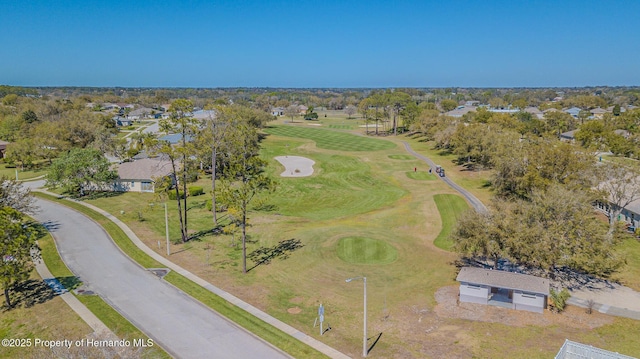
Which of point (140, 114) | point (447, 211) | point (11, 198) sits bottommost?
point (447, 211)

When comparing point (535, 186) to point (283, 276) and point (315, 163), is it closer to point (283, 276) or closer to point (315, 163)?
point (283, 276)

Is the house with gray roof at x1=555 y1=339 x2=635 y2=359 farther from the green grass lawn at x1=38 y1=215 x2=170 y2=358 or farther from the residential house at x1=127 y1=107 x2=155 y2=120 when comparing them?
the residential house at x1=127 y1=107 x2=155 y2=120

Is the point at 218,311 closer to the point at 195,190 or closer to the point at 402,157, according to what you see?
the point at 195,190

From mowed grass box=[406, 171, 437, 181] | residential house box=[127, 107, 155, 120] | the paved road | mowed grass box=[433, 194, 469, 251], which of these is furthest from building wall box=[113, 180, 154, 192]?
residential house box=[127, 107, 155, 120]

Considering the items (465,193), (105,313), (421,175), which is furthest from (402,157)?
(105,313)

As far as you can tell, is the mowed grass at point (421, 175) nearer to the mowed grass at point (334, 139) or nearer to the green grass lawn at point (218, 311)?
the mowed grass at point (334, 139)

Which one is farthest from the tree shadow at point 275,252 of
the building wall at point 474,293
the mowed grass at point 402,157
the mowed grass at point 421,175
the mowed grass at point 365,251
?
the mowed grass at point 402,157
